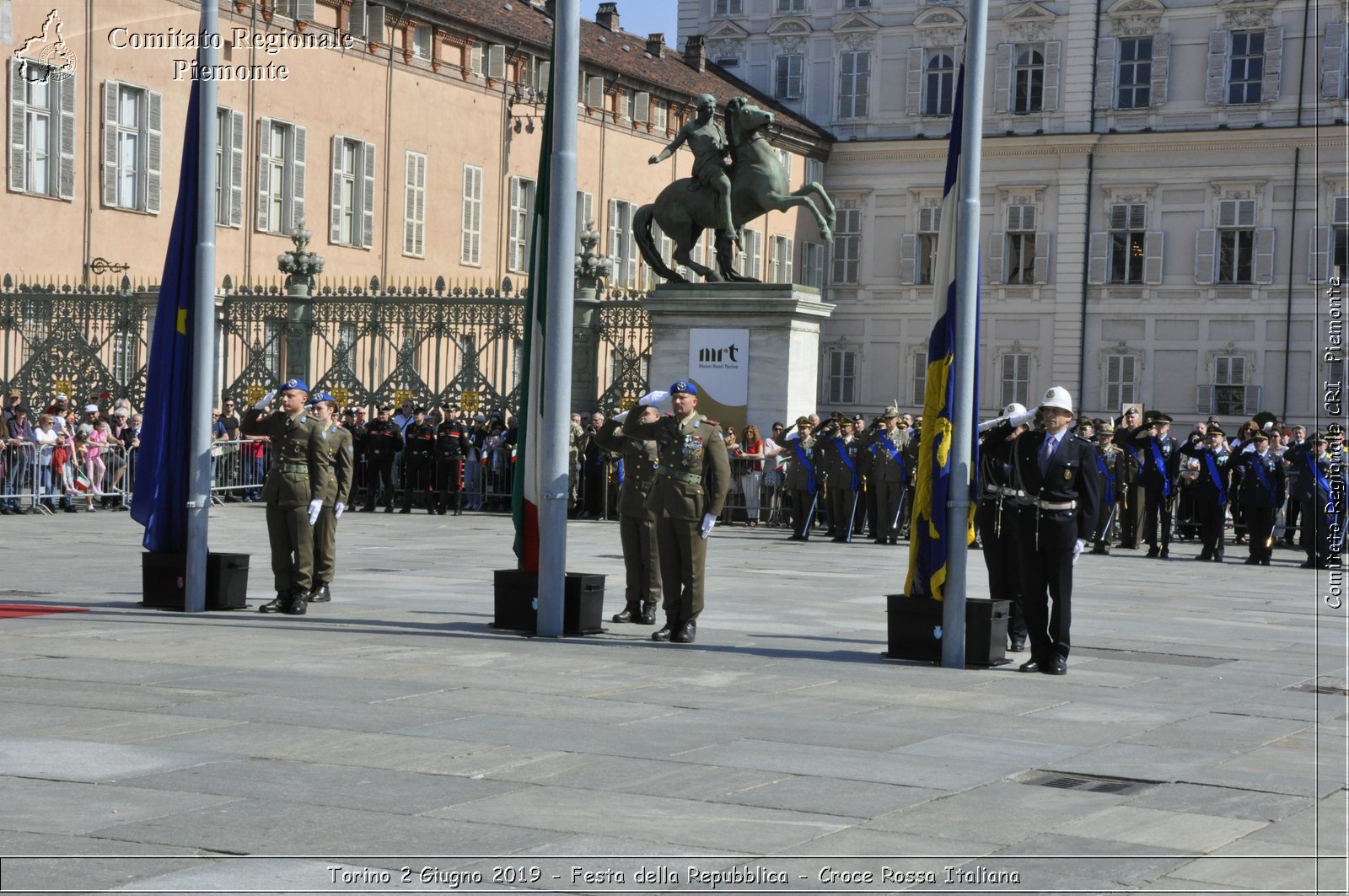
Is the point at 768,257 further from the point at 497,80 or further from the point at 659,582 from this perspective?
the point at 659,582

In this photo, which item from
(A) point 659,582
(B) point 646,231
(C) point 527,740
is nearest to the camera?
(C) point 527,740

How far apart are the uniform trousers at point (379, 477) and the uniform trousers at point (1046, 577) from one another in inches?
656

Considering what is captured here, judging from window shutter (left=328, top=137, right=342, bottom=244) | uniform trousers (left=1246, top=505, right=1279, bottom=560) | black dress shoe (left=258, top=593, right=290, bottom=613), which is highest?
window shutter (left=328, top=137, right=342, bottom=244)

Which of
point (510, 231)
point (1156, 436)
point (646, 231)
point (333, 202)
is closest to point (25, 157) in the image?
point (333, 202)

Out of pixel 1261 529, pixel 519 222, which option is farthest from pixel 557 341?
pixel 519 222

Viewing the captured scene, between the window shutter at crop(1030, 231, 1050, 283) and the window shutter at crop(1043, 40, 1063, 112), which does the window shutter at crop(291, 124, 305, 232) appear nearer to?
the window shutter at crop(1030, 231, 1050, 283)

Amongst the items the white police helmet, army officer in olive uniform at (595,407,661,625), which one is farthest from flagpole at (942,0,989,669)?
army officer in olive uniform at (595,407,661,625)

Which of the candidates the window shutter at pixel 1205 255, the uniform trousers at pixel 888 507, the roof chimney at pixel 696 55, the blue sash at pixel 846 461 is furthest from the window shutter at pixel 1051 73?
the uniform trousers at pixel 888 507

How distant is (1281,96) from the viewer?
4647 centimetres

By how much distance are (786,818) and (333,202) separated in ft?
99.1

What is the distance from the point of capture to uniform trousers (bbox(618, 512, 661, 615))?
13.6 m

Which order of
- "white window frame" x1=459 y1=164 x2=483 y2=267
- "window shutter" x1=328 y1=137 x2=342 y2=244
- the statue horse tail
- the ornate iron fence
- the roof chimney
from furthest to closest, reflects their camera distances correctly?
1. the roof chimney
2. "white window frame" x1=459 y1=164 x2=483 y2=267
3. "window shutter" x1=328 y1=137 x2=342 y2=244
4. the ornate iron fence
5. the statue horse tail

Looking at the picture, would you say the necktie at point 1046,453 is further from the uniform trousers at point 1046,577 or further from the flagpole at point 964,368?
the flagpole at point 964,368

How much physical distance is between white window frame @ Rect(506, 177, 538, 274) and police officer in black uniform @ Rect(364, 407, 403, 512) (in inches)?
570
